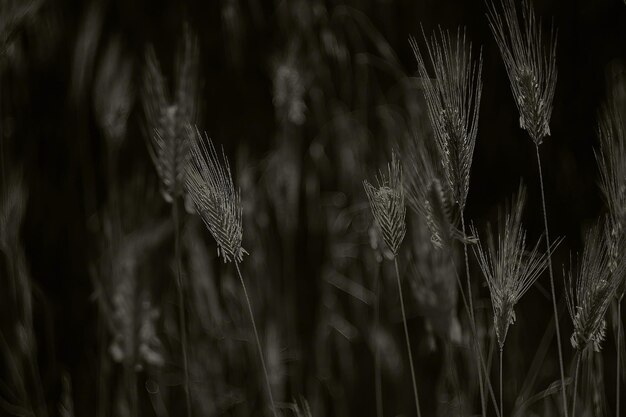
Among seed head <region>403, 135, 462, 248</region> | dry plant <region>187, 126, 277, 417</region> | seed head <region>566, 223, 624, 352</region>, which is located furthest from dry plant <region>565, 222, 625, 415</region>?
dry plant <region>187, 126, 277, 417</region>

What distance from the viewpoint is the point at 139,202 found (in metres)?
1.10

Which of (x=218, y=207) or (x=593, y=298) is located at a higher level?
(x=218, y=207)

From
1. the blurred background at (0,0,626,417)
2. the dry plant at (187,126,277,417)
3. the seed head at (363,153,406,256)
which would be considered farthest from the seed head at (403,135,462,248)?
the blurred background at (0,0,626,417)

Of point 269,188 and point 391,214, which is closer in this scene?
point 391,214

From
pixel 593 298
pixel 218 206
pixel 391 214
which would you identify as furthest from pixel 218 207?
pixel 593 298

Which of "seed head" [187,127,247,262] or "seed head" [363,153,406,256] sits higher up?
"seed head" [187,127,247,262]

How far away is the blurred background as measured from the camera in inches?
42.9

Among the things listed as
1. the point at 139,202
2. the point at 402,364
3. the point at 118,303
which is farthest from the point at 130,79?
the point at 402,364

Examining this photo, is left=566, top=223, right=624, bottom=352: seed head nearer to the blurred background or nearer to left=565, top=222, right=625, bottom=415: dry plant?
left=565, top=222, right=625, bottom=415: dry plant

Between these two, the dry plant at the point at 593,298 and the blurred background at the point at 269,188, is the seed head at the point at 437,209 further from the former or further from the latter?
the blurred background at the point at 269,188

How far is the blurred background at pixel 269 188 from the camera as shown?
3.57ft

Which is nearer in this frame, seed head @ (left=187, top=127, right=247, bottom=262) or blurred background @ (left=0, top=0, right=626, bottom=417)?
seed head @ (left=187, top=127, right=247, bottom=262)

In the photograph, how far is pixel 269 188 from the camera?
3.74 feet

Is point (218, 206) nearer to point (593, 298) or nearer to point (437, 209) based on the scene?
point (437, 209)
